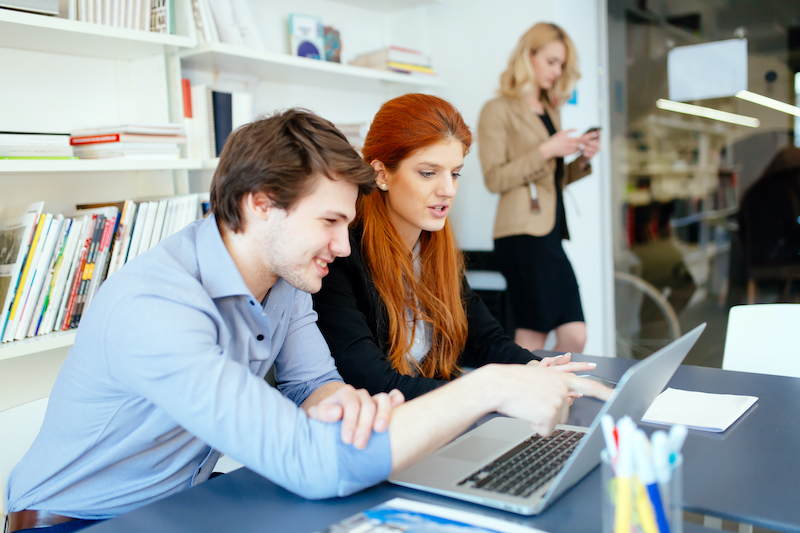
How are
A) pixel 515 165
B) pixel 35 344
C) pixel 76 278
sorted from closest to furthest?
pixel 35 344
pixel 76 278
pixel 515 165

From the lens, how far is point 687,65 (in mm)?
3262

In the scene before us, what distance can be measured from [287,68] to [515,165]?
999 mm

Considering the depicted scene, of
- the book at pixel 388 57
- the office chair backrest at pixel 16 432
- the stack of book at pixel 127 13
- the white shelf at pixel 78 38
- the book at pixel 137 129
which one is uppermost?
the book at pixel 388 57

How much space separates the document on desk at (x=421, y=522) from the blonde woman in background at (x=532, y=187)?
6.89 ft

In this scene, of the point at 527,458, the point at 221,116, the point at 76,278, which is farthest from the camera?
the point at 221,116

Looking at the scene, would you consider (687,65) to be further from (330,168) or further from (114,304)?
(114,304)

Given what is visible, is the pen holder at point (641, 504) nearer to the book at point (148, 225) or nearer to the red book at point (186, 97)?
the book at point (148, 225)

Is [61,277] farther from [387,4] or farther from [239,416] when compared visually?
[387,4]

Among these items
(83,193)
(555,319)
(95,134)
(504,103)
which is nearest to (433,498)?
(95,134)

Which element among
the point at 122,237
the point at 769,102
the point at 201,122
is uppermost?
the point at 769,102

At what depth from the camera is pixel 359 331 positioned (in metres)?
A: 1.36

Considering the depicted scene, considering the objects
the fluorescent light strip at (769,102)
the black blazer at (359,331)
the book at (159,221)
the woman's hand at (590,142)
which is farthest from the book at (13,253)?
the fluorescent light strip at (769,102)

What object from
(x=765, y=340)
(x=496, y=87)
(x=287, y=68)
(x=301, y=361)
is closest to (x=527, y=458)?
(x=301, y=361)

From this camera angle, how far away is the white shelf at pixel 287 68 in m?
2.30
